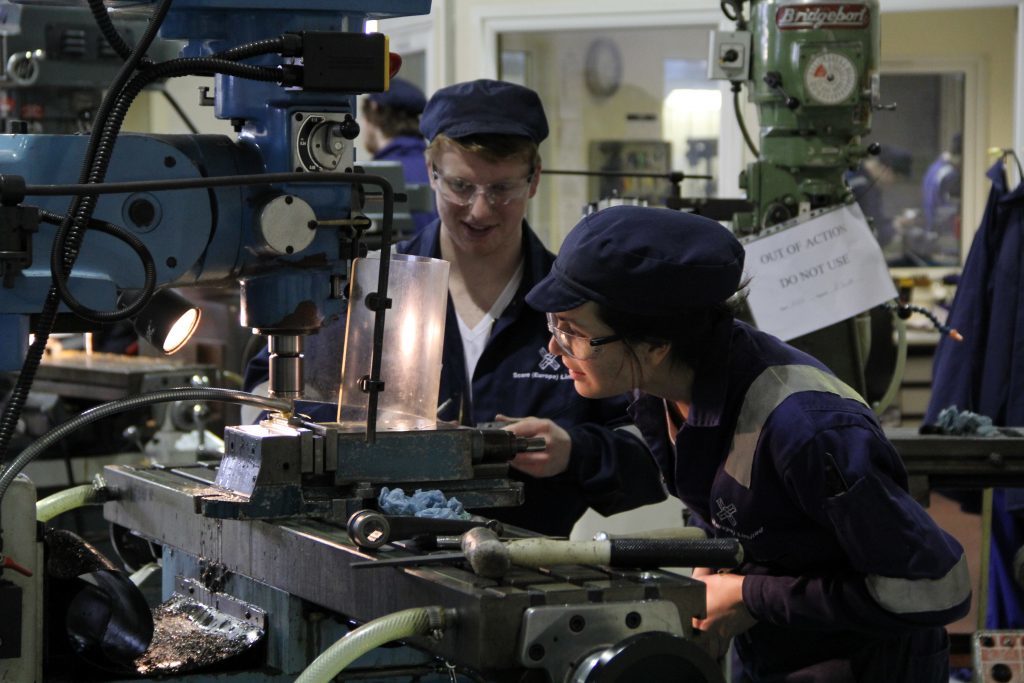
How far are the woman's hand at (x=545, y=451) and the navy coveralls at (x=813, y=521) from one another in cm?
18

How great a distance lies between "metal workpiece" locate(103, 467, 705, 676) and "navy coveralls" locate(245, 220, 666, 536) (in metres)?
0.47

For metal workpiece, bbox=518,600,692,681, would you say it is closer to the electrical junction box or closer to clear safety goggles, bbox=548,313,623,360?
clear safety goggles, bbox=548,313,623,360

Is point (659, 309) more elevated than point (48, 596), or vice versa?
point (659, 309)

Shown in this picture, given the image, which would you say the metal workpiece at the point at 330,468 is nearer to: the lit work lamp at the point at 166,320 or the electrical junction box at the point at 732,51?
the lit work lamp at the point at 166,320

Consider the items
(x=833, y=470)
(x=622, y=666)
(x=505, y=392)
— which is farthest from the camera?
(x=505, y=392)

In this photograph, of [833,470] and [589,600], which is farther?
[833,470]

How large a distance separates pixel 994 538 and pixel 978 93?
3.96 meters

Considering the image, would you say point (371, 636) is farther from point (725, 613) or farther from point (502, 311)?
point (502, 311)

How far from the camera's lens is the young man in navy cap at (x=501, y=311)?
1.98 m

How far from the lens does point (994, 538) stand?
116 inches

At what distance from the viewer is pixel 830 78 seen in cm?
281

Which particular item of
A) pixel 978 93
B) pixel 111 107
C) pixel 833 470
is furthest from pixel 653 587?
pixel 978 93

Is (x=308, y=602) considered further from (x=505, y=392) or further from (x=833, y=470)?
(x=505, y=392)

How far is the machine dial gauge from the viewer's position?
2.80 metres
